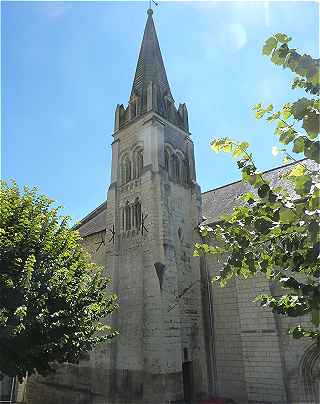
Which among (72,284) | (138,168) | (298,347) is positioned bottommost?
(298,347)

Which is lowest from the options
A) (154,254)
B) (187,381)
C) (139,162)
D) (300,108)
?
(187,381)

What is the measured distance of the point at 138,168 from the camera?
1919 cm

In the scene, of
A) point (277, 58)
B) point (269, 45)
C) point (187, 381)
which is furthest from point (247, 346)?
point (269, 45)

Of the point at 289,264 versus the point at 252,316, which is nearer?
the point at 289,264

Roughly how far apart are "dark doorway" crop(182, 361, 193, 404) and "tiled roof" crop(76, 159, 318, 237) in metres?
7.24

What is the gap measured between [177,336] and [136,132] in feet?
38.4

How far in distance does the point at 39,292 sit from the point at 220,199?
13747 millimetres

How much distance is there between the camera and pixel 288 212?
3.32 metres

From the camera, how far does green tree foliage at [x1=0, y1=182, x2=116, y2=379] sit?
8.58m

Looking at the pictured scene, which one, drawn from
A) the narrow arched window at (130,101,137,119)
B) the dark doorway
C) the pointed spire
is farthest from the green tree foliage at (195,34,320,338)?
the pointed spire

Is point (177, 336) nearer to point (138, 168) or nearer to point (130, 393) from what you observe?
point (130, 393)

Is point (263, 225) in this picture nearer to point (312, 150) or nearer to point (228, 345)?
point (312, 150)

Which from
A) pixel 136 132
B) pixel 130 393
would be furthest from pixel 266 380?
pixel 136 132

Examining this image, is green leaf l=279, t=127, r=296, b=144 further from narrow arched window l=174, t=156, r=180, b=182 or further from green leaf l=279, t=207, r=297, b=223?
narrow arched window l=174, t=156, r=180, b=182
